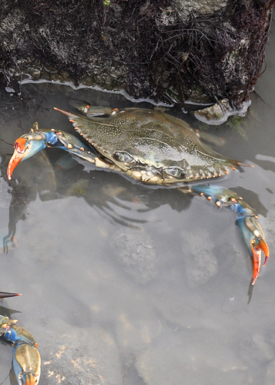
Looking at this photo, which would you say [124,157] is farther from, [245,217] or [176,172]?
[245,217]

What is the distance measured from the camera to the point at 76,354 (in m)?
3.77

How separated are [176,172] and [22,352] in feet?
7.84

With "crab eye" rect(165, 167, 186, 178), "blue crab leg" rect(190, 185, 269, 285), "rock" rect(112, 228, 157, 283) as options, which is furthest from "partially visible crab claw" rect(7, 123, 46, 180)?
"blue crab leg" rect(190, 185, 269, 285)

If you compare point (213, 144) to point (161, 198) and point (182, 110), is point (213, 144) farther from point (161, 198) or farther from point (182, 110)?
point (161, 198)

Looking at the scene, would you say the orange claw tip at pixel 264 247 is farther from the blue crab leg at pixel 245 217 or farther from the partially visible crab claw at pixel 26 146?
the partially visible crab claw at pixel 26 146

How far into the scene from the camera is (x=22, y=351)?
11.5 ft

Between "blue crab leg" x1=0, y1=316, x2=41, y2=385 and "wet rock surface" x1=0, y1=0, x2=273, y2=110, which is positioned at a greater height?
"wet rock surface" x1=0, y1=0, x2=273, y2=110

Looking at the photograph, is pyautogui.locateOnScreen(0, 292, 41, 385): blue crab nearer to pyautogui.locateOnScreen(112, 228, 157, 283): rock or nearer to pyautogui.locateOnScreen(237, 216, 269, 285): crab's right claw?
pyautogui.locateOnScreen(112, 228, 157, 283): rock

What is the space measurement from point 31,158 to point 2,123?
66cm

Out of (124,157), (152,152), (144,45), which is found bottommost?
(124,157)

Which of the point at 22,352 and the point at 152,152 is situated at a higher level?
the point at 152,152

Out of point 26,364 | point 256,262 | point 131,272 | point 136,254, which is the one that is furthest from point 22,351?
point 256,262

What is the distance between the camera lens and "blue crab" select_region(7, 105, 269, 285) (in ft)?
14.3

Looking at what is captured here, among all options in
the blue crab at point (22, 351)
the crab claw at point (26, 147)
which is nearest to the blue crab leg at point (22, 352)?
the blue crab at point (22, 351)
